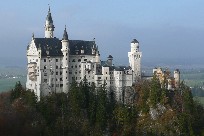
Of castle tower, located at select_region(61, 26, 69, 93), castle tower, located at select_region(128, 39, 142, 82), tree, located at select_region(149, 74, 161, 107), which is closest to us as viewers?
tree, located at select_region(149, 74, 161, 107)

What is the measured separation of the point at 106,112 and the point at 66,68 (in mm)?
11623

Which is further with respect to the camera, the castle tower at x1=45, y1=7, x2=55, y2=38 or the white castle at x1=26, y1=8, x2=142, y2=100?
the castle tower at x1=45, y1=7, x2=55, y2=38

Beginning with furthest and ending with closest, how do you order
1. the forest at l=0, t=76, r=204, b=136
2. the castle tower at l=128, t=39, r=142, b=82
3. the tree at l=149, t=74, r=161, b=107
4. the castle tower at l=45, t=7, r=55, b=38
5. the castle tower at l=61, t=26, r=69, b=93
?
the castle tower at l=45, t=7, r=55, b=38 → the castle tower at l=128, t=39, r=142, b=82 → the castle tower at l=61, t=26, r=69, b=93 → the tree at l=149, t=74, r=161, b=107 → the forest at l=0, t=76, r=204, b=136

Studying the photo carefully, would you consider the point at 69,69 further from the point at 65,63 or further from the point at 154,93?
the point at 154,93

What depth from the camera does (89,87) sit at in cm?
7212

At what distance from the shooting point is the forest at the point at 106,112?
6519 cm

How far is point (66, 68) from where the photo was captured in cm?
7419

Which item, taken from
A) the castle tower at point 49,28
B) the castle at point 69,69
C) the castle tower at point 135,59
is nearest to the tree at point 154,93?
the castle at point 69,69

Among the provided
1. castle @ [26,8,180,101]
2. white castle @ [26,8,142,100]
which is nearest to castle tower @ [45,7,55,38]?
castle @ [26,8,180,101]

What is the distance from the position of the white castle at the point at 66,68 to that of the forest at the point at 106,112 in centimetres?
267

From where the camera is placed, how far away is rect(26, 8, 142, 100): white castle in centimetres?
7294

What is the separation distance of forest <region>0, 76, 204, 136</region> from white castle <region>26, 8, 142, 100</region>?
2.67 meters

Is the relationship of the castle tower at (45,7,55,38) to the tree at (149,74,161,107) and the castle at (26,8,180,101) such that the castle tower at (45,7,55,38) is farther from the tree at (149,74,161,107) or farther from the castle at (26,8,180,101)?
→ the tree at (149,74,161,107)

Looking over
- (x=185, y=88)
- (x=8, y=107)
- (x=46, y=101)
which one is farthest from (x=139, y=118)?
(x=8, y=107)
